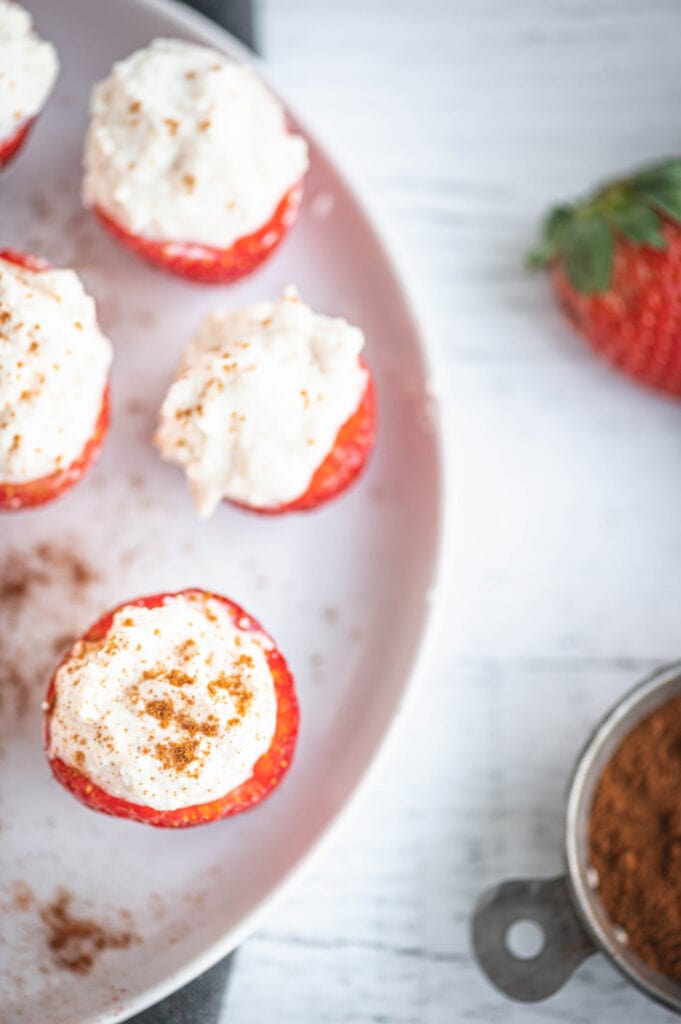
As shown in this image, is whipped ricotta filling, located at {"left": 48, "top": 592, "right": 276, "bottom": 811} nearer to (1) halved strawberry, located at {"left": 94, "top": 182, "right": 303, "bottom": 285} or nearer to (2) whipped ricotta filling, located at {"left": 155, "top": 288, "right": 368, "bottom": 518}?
(2) whipped ricotta filling, located at {"left": 155, "top": 288, "right": 368, "bottom": 518}

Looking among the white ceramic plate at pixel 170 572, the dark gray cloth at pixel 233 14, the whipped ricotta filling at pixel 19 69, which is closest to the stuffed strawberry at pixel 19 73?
the whipped ricotta filling at pixel 19 69

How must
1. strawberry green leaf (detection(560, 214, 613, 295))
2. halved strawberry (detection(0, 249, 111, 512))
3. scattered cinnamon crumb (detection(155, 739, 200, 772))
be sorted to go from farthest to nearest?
strawberry green leaf (detection(560, 214, 613, 295)) < halved strawberry (detection(0, 249, 111, 512)) < scattered cinnamon crumb (detection(155, 739, 200, 772))

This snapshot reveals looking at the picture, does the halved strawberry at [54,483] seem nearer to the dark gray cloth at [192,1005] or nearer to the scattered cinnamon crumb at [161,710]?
the scattered cinnamon crumb at [161,710]

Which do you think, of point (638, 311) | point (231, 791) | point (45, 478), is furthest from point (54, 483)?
point (638, 311)

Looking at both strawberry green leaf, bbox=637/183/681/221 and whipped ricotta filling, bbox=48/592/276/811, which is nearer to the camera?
whipped ricotta filling, bbox=48/592/276/811

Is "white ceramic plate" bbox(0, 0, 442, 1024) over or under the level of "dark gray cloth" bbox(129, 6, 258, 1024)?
over

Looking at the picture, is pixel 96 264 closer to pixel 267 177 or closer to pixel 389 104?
pixel 267 177

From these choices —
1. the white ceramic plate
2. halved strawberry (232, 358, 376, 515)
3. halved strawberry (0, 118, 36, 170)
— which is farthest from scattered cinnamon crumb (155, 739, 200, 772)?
halved strawberry (0, 118, 36, 170)

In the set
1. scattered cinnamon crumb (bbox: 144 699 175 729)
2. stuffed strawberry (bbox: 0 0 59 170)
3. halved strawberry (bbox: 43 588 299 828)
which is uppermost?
stuffed strawberry (bbox: 0 0 59 170)
